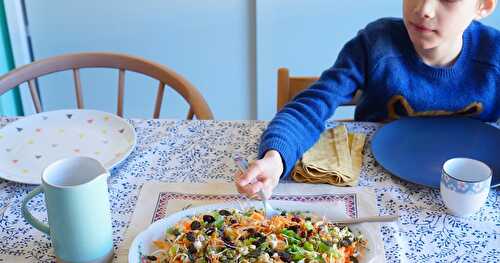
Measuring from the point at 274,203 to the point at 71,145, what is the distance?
409mm

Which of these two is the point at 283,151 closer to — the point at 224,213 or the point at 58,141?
the point at 224,213

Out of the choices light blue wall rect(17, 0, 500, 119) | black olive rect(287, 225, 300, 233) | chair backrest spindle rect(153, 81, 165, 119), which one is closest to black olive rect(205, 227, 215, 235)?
black olive rect(287, 225, 300, 233)

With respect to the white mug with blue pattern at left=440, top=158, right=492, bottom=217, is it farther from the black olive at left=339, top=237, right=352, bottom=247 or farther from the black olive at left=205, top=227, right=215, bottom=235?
the black olive at left=205, top=227, right=215, bottom=235

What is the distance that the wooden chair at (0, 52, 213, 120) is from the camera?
1.34 metres

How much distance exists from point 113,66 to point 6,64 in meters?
0.91

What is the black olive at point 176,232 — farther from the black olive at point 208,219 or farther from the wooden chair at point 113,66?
the wooden chair at point 113,66

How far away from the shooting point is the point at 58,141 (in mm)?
1133

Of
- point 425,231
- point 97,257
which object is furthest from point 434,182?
point 97,257

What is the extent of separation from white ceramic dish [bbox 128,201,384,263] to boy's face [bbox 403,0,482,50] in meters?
0.40

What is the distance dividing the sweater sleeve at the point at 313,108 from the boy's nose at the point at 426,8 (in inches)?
6.0

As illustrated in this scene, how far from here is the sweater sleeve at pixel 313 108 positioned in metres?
1.01

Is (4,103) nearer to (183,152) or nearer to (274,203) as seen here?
(183,152)

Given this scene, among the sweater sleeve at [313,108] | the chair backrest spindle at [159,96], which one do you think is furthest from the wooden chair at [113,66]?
the sweater sleeve at [313,108]

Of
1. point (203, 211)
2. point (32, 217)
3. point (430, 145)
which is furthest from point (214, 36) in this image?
point (32, 217)
